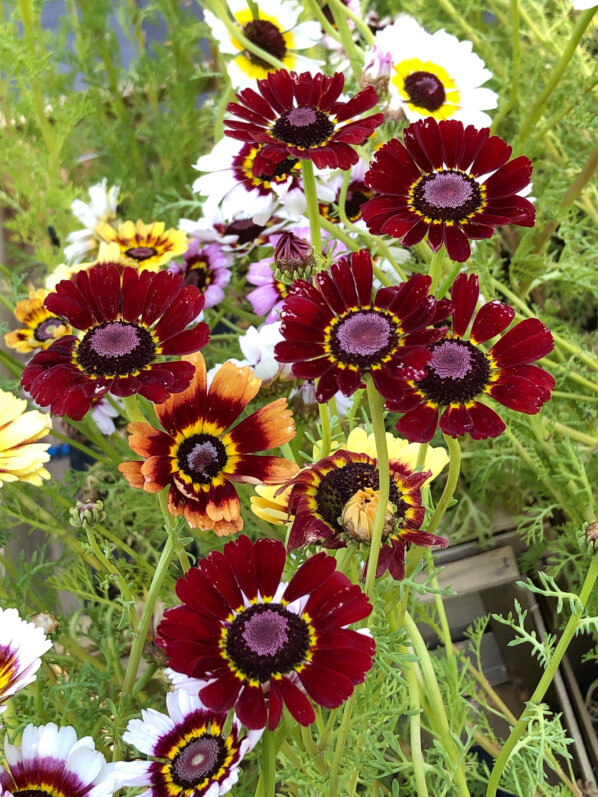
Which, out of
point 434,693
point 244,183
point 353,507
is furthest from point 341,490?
point 244,183

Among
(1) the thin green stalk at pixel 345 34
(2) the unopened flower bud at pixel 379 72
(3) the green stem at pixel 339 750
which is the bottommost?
(3) the green stem at pixel 339 750

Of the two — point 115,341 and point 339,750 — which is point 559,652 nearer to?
point 339,750

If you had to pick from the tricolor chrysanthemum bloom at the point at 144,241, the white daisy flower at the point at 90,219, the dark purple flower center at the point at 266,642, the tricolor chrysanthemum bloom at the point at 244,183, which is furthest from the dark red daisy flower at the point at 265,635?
the white daisy flower at the point at 90,219

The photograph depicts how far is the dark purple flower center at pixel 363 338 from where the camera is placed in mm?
289

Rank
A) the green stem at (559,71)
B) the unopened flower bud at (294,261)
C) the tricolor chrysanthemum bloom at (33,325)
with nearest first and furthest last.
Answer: the unopened flower bud at (294,261)
the green stem at (559,71)
the tricolor chrysanthemum bloom at (33,325)

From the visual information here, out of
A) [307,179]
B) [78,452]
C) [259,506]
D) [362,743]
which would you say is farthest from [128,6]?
[362,743]

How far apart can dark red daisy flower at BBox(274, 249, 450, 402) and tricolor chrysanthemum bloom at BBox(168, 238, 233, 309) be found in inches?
16.4

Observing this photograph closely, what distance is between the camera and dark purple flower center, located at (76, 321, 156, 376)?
13.7 inches

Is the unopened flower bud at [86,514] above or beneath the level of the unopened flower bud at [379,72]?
beneath

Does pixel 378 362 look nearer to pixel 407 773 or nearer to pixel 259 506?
pixel 259 506

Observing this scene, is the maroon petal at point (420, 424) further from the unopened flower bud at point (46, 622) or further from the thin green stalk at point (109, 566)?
the unopened flower bud at point (46, 622)

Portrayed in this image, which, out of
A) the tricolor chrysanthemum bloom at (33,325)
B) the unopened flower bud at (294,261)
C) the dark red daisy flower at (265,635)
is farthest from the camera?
the tricolor chrysanthemum bloom at (33,325)

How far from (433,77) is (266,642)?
518mm

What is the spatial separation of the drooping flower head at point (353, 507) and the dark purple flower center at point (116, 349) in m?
0.09
